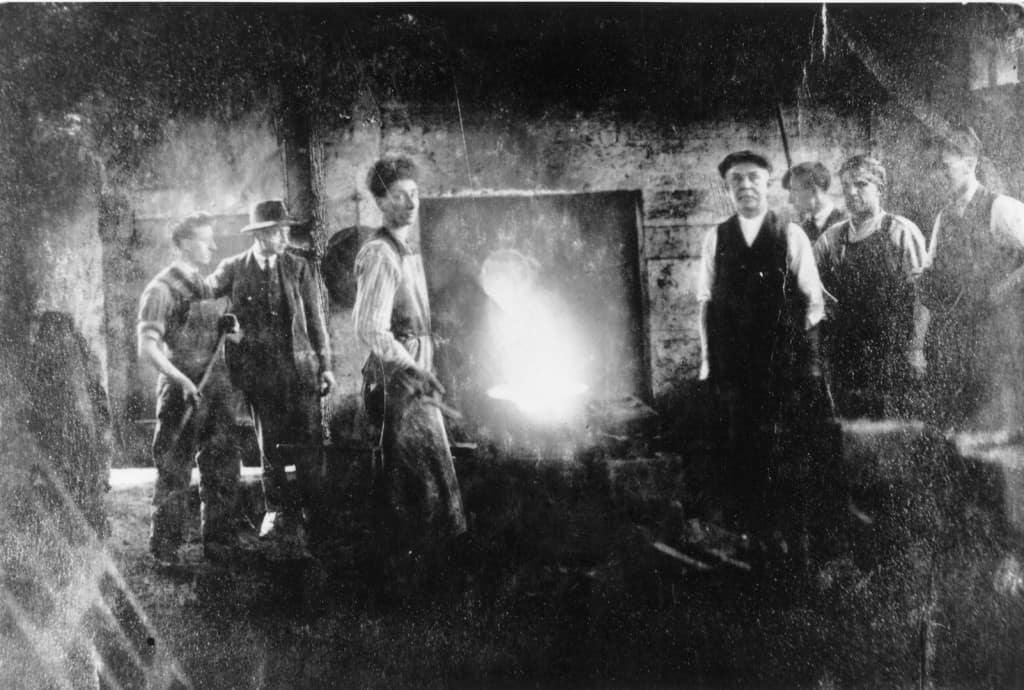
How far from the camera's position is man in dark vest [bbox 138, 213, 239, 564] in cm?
226

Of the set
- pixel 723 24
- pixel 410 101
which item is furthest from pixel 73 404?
pixel 723 24

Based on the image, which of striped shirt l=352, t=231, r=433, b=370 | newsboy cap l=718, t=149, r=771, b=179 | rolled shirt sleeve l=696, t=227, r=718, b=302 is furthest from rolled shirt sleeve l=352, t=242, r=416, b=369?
newsboy cap l=718, t=149, r=771, b=179

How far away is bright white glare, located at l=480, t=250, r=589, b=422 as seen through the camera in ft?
7.46

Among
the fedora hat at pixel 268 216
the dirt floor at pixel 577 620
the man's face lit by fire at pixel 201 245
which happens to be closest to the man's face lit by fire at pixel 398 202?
the fedora hat at pixel 268 216

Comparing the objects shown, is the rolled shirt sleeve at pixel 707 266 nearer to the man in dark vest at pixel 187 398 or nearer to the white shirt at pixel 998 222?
the white shirt at pixel 998 222

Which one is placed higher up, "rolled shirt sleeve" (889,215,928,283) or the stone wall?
the stone wall

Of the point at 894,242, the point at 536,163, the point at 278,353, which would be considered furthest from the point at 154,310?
the point at 894,242

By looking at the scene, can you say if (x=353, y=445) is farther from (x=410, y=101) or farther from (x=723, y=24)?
(x=723, y=24)

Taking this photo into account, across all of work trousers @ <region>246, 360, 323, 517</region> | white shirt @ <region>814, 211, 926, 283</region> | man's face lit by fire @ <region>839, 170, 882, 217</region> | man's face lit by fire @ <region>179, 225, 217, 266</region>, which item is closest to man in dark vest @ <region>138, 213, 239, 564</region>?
man's face lit by fire @ <region>179, 225, 217, 266</region>

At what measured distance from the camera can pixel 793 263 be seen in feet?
7.45

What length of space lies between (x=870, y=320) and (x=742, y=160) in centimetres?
76

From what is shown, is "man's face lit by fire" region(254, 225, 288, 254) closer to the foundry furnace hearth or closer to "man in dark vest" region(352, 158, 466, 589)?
"man in dark vest" region(352, 158, 466, 589)

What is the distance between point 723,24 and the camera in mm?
2275

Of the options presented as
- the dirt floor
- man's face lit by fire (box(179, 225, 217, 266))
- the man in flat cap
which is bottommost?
the dirt floor
